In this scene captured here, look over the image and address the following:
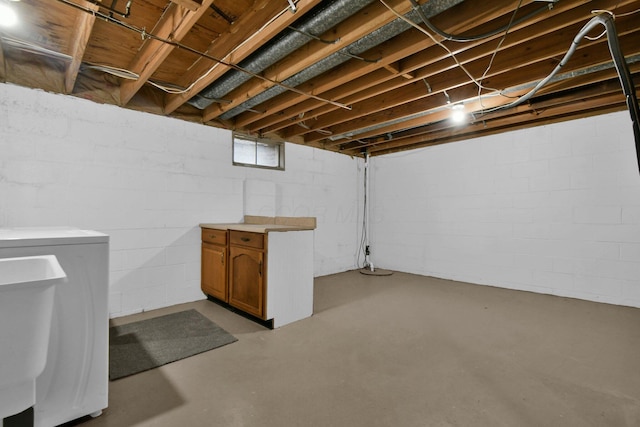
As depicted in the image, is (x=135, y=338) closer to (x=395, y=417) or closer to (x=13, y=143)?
(x=13, y=143)

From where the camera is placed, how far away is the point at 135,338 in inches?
91.0

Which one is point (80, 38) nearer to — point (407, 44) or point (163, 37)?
point (163, 37)

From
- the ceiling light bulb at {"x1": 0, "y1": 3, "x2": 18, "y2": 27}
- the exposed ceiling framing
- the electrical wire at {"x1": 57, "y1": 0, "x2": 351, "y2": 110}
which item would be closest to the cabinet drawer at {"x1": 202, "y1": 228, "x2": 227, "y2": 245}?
the exposed ceiling framing

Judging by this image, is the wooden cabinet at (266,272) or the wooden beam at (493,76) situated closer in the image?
the wooden beam at (493,76)

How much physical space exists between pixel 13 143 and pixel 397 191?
4.57 m

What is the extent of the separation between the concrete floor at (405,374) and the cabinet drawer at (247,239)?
0.71 meters

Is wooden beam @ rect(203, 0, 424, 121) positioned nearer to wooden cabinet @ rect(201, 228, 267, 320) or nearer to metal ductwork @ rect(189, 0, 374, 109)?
metal ductwork @ rect(189, 0, 374, 109)

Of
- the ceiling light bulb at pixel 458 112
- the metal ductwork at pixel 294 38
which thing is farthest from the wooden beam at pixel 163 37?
the ceiling light bulb at pixel 458 112

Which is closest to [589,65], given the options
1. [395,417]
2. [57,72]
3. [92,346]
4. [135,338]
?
[395,417]

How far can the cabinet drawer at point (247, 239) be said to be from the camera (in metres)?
2.57

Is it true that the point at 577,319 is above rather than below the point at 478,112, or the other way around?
below

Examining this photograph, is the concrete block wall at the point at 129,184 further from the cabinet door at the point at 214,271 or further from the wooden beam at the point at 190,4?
the wooden beam at the point at 190,4

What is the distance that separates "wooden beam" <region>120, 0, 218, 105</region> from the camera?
1.69 m

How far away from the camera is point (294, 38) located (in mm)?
1909
